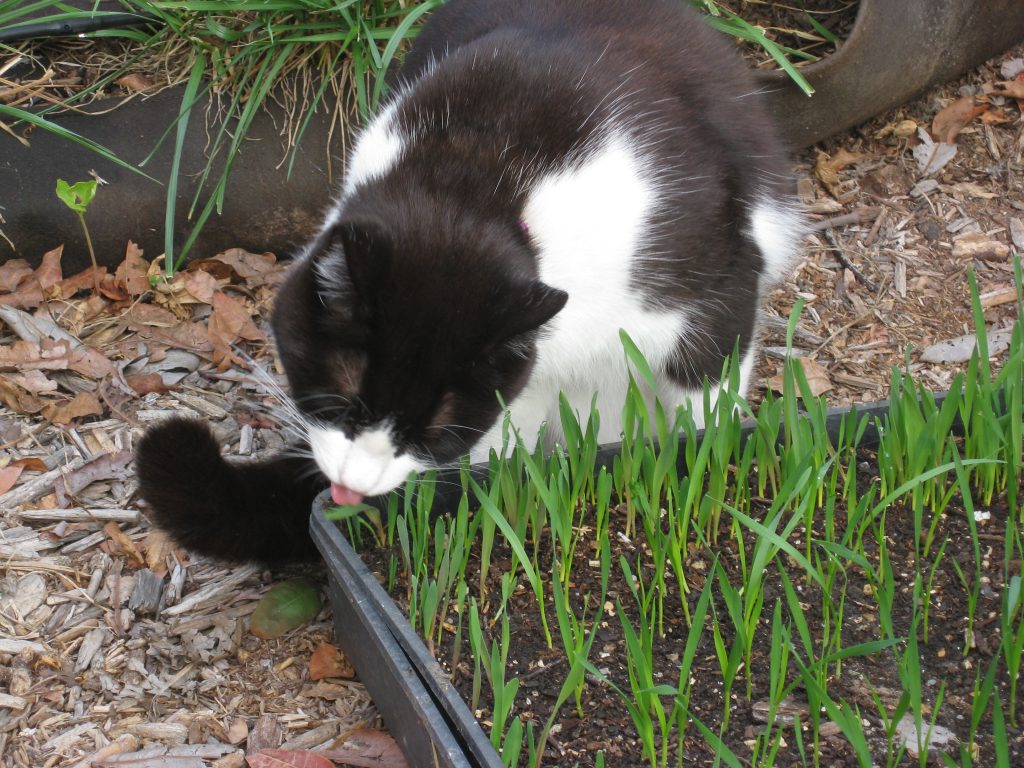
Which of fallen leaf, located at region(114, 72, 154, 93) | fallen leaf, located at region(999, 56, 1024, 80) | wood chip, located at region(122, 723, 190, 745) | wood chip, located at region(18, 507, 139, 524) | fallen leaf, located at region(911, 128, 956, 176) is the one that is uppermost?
fallen leaf, located at region(999, 56, 1024, 80)

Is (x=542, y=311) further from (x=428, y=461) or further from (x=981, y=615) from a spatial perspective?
(x=981, y=615)

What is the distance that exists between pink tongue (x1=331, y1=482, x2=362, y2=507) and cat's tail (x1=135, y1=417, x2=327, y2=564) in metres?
0.26

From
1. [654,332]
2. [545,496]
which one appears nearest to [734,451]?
[654,332]

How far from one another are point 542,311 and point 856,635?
624mm

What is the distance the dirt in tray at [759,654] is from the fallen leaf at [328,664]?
0.27 m

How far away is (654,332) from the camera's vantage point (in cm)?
199

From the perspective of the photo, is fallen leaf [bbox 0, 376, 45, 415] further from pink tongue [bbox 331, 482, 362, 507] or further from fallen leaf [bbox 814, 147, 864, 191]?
fallen leaf [bbox 814, 147, 864, 191]

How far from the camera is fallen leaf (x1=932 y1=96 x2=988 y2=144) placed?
3.26 metres

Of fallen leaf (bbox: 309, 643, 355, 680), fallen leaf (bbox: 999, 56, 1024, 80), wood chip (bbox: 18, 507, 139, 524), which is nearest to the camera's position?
fallen leaf (bbox: 309, 643, 355, 680)

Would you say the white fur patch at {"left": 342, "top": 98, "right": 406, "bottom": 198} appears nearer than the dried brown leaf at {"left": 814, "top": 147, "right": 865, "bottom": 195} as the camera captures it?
Yes

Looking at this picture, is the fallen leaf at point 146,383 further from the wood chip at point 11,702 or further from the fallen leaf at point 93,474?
the wood chip at point 11,702

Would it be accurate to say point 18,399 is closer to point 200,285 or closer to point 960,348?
point 200,285

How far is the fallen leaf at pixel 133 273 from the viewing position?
2.75 meters

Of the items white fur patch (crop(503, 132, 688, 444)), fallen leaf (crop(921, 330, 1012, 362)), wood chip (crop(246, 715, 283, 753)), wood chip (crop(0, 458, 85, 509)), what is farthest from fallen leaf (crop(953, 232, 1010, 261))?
wood chip (crop(0, 458, 85, 509))
